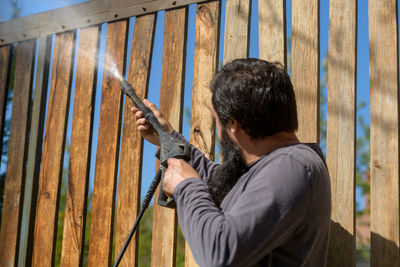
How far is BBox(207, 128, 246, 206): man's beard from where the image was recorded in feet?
5.08

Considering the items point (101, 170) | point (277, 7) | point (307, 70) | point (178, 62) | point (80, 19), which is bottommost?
point (101, 170)

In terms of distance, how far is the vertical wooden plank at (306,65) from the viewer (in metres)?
1.99

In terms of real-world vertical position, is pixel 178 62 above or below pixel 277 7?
below

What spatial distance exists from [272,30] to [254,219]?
134cm

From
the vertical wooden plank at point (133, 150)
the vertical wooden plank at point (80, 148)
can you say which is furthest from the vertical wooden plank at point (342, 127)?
the vertical wooden plank at point (80, 148)

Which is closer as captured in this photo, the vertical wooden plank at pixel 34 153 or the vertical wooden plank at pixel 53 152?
the vertical wooden plank at pixel 53 152

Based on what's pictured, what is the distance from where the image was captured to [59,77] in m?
3.05

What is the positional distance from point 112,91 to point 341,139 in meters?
1.58

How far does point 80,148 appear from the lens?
9.27 feet

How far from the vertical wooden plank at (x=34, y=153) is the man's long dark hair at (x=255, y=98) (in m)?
2.07

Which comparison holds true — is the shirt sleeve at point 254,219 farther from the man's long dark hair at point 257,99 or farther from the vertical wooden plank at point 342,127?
the vertical wooden plank at point 342,127

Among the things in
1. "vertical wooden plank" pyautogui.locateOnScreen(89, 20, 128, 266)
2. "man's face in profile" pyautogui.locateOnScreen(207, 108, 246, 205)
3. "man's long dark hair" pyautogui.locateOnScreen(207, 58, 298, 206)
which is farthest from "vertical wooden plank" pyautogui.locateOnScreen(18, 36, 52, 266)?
"man's long dark hair" pyautogui.locateOnScreen(207, 58, 298, 206)

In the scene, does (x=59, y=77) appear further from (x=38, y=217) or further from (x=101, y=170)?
(x=38, y=217)

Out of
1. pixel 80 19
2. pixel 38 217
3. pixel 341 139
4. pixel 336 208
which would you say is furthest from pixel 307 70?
pixel 38 217
